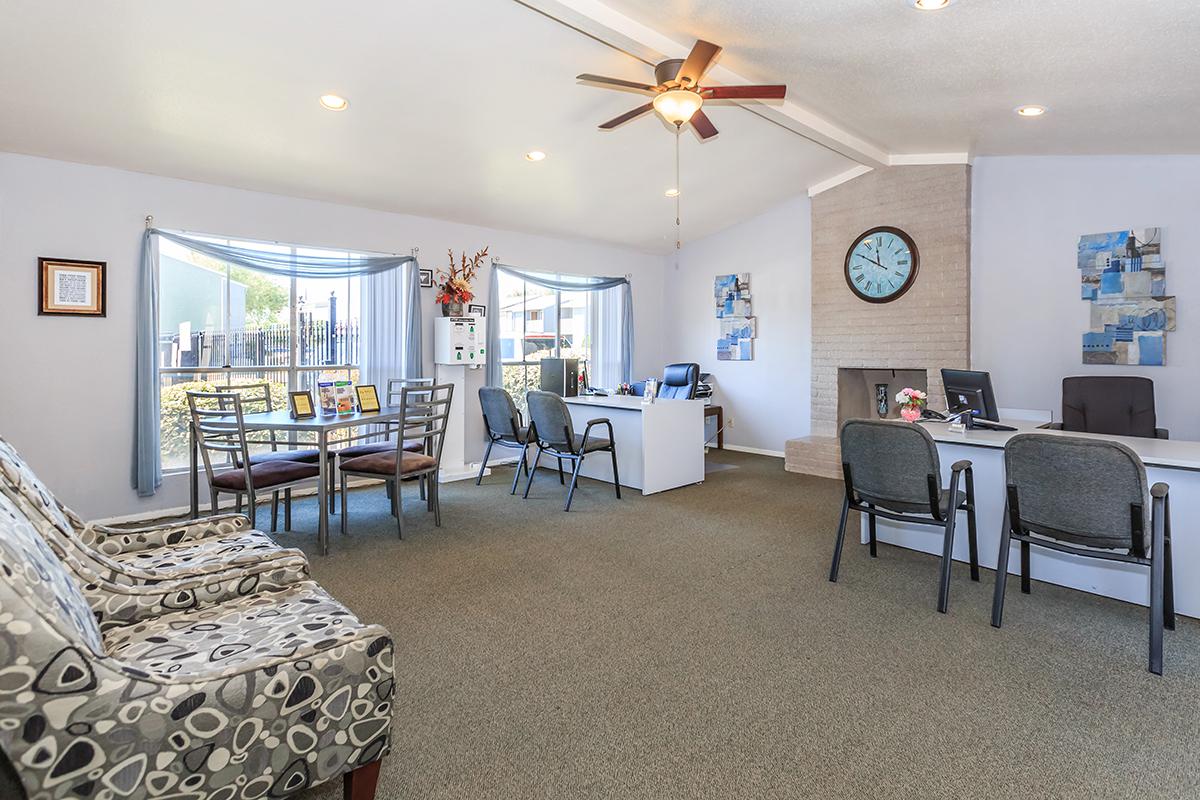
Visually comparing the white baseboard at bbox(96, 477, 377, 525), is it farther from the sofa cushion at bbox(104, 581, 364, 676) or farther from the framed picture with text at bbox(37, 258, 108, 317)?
the sofa cushion at bbox(104, 581, 364, 676)

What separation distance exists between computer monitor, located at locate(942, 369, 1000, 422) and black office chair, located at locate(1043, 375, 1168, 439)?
0.89 metres

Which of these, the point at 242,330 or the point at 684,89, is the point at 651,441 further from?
the point at 242,330

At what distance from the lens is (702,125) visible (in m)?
3.70

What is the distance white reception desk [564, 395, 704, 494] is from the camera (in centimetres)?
513

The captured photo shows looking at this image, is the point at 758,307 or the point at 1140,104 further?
the point at 758,307

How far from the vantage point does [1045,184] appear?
17.0ft

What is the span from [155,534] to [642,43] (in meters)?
3.21

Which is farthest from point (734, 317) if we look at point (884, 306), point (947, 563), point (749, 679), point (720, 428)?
point (749, 679)

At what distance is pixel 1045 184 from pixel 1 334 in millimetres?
7750

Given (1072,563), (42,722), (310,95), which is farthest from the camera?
(310,95)

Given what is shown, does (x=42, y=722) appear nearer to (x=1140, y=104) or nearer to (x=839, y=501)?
(x=839, y=501)

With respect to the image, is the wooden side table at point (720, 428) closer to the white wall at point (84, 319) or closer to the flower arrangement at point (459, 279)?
the flower arrangement at point (459, 279)

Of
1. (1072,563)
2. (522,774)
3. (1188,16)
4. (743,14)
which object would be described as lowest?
(522,774)

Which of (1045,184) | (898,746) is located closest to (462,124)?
(898,746)
